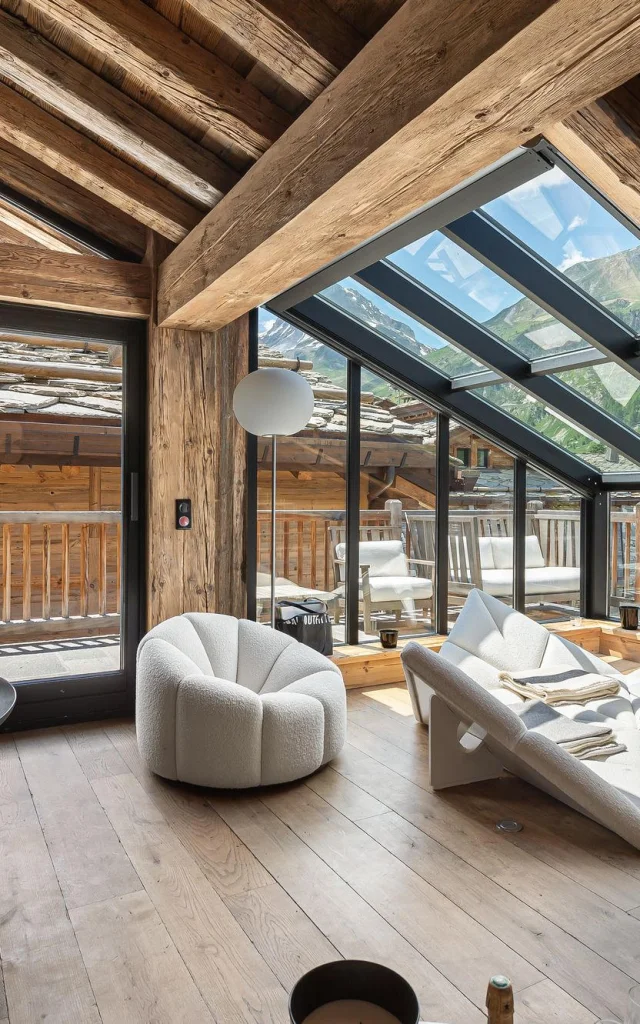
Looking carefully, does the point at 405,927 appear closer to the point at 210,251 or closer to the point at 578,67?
the point at 578,67

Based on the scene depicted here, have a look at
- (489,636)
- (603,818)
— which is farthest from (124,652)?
(603,818)

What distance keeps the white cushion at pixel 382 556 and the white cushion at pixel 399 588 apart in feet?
0.17

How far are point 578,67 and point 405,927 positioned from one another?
2.27m

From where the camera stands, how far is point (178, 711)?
290cm

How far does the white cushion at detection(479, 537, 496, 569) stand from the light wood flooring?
8.29 ft

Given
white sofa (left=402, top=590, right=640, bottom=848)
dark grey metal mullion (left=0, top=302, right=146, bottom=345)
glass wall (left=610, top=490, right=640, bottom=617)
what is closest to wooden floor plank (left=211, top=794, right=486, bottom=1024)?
white sofa (left=402, top=590, right=640, bottom=848)

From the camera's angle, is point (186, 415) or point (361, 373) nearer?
point (186, 415)

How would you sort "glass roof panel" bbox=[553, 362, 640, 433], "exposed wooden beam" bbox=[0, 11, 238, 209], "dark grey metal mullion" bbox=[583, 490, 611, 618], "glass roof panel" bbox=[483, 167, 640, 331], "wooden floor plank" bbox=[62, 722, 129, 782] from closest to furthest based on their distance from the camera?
"exposed wooden beam" bbox=[0, 11, 238, 209] < "glass roof panel" bbox=[483, 167, 640, 331] < "wooden floor plank" bbox=[62, 722, 129, 782] < "glass roof panel" bbox=[553, 362, 640, 433] < "dark grey metal mullion" bbox=[583, 490, 611, 618]

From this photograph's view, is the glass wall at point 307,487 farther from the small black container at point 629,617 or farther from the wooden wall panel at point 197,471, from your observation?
the small black container at point 629,617

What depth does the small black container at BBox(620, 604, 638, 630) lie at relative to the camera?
18.0ft

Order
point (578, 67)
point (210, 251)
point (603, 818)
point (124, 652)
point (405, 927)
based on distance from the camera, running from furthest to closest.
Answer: point (124, 652) → point (210, 251) → point (603, 818) → point (405, 927) → point (578, 67)

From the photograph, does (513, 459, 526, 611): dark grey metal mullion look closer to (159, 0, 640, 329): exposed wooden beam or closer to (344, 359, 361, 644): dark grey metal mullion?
(344, 359, 361, 644): dark grey metal mullion

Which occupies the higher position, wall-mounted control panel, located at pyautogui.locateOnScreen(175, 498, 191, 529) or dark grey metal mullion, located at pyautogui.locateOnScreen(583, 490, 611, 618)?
wall-mounted control panel, located at pyautogui.locateOnScreen(175, 498, 191, 529)

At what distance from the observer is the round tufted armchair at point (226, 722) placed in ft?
9.31
